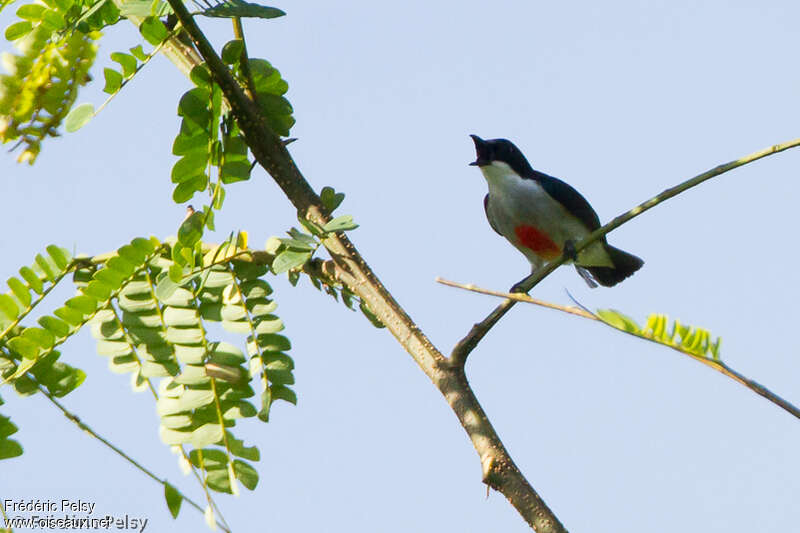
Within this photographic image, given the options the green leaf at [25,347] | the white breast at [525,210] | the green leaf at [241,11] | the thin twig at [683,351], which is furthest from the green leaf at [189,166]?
the white breast at [525,210]

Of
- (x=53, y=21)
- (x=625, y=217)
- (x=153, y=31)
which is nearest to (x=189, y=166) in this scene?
(x=153, y=31)

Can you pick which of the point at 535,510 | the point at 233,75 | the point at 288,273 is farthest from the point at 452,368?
the point at 233,75

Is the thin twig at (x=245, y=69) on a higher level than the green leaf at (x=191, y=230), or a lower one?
higher

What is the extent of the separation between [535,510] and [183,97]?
3.51 ft

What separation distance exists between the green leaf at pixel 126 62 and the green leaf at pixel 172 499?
867 millimetres

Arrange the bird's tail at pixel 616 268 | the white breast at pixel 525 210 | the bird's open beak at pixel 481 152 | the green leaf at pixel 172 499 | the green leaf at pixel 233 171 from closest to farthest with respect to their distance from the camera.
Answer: the green leaf at pixel 172 499, the green leaf at pixel 233 171, the white breast at pixel 525 210, the bird's open beak at pixel 481 152, the bird's tail at pixel 616 268

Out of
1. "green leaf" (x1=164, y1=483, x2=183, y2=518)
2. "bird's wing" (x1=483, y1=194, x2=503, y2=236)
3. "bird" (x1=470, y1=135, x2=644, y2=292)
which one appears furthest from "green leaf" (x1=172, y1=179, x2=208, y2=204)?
"bird's wing" (x1=483, y1=194, x2=503, y2=236)

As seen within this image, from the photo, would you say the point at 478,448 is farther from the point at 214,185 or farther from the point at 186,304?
the point at 214,185

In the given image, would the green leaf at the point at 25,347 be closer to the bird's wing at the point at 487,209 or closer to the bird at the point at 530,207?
the bird at the point at 530,207

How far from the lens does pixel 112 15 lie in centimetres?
206

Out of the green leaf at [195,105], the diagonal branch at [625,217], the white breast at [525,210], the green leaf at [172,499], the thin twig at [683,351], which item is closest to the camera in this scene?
the thin twig at [683,351]

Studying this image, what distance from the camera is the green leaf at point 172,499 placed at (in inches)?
73.2

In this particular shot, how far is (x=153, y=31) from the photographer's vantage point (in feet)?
7.00

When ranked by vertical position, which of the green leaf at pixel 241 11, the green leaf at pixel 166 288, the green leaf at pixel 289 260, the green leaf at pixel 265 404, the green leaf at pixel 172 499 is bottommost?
the green leaf at pixel 172 499
